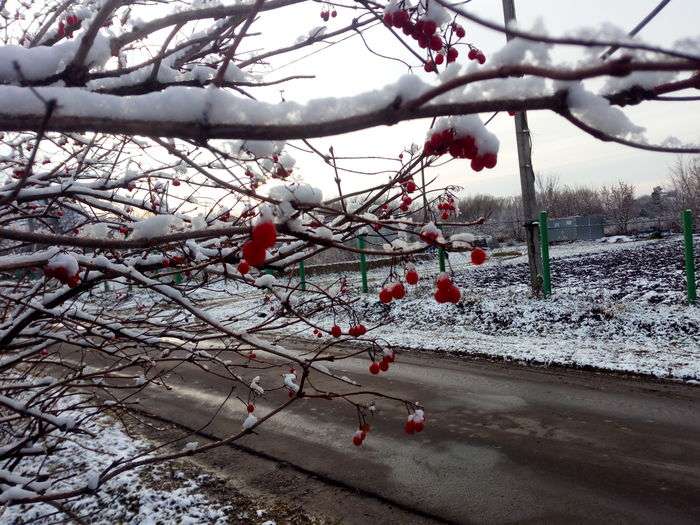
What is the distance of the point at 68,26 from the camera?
2256 millimetres

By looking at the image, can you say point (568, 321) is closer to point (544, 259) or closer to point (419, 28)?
point (544, 259)

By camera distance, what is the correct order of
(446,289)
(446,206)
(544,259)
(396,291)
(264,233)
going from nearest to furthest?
(264,233) → (446,289) → (396,291) → (446,206) → (544,259)

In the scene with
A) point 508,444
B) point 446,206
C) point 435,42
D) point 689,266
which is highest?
point 435,42

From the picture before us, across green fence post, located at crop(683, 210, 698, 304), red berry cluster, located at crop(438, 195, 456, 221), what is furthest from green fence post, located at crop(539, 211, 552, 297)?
red berry cluster, located at crop(438, 195, 456, 221)

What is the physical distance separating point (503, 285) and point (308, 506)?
971 cm

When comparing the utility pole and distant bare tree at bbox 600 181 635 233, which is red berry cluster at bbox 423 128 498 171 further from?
distant bare tree at bbox 600 181 635 233

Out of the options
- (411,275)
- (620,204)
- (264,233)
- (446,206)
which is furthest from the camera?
(620,204)

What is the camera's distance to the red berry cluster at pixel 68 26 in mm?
2254

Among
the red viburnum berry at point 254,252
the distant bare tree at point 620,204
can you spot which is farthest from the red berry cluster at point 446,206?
the distant bare tree at point 620,204

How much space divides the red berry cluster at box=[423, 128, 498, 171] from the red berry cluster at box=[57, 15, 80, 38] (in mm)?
1939

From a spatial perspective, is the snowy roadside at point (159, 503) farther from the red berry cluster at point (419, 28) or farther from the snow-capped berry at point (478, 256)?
the red berry cluster at point (419, 28)

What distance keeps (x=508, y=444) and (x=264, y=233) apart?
383 centimetres

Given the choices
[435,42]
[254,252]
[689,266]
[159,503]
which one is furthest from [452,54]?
[689,266]

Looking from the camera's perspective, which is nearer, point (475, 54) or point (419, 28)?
point (419, 28)
